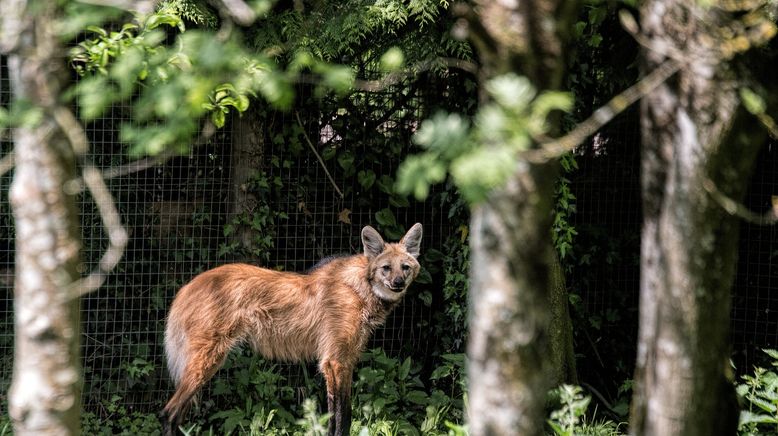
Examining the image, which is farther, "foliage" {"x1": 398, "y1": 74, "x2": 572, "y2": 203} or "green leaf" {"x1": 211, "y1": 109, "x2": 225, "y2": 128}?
"green leaf" {"x1": 211, "y1": 109, "x2": 225, "y2": 128}

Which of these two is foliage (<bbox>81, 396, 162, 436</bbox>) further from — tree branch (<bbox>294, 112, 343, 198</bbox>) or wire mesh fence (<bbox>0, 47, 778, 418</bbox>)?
tree branch (<bbox>294, 112, 343, 198</bbox>)

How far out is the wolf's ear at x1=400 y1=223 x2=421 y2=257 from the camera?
562 centimetres

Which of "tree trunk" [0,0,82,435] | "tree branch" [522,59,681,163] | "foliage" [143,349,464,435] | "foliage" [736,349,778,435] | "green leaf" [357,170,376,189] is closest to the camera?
"tree branch" [522,59,681,163]

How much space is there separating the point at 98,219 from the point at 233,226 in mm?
840

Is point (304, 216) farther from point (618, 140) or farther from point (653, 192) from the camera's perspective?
point (653, 192)

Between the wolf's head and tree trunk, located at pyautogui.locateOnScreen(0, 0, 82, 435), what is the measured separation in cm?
314

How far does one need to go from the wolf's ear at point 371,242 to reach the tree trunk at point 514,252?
3.30m

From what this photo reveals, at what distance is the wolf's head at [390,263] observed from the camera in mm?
5461

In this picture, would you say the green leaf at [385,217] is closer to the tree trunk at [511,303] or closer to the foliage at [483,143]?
the tree trunk at [511,303]

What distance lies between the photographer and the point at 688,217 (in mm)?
2455

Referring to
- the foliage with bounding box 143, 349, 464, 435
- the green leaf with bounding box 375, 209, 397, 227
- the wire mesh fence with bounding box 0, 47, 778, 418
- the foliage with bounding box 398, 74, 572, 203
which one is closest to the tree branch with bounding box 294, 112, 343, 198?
the wire mesh fence with bounding box 0, 47, 778, 418

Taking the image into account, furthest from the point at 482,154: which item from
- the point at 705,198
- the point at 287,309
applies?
the point at 287,309

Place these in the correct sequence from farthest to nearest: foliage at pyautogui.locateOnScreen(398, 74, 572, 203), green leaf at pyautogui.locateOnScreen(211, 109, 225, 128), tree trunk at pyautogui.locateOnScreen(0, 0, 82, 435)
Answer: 1. green leaf at pyautogui.locateOnScreen(211, 109, 225, 128)
2. tree trunk at pyautogui.locateOnScreen(0, 0, 82, 435)
3. foliage at pyautogui.locateOnScreen(398, 74, 572, 203)

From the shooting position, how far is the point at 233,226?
5645mm
